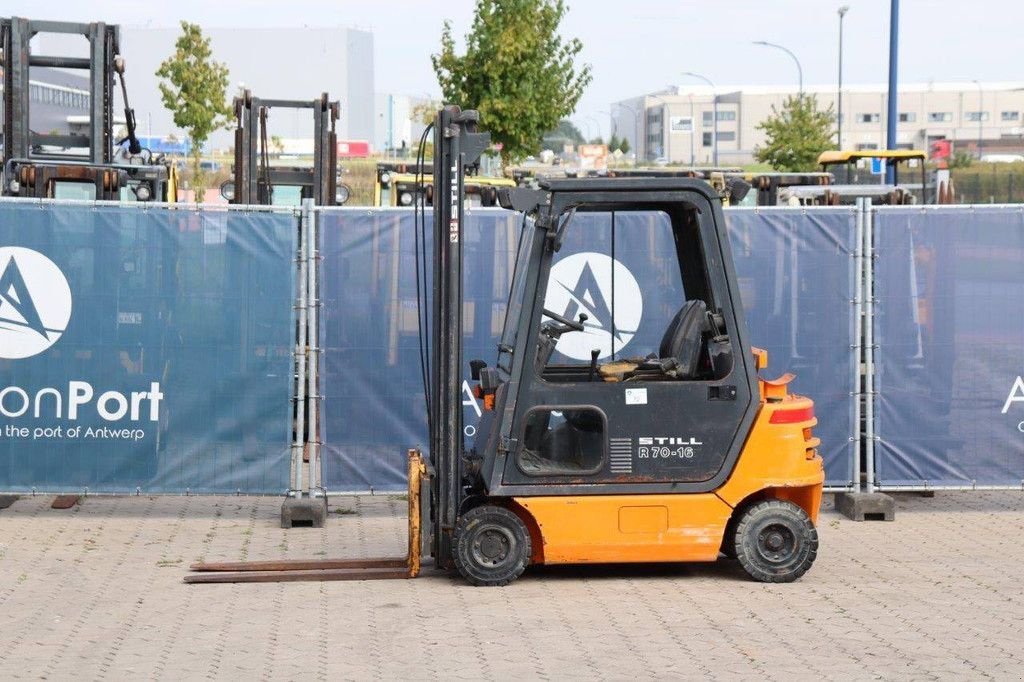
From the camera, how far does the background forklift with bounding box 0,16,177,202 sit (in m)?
16.8

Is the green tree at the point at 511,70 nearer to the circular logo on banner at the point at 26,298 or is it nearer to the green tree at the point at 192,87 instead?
the green tree at the point at 192,87

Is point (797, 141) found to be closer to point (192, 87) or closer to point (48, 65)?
point (192, 87)

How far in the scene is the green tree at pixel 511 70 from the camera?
36031 millimetres

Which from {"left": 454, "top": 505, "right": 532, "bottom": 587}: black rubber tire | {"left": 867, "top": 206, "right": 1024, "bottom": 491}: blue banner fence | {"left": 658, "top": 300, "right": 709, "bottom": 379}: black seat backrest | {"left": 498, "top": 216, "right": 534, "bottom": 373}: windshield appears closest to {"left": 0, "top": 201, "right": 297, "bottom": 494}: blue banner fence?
{"left": 498, "top": 216, "right": 534, "bottom": 373}: windshield

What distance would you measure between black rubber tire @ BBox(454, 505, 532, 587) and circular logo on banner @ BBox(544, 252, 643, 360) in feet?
7.52

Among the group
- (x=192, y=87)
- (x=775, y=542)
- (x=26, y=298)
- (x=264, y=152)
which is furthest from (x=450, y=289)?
(x=192, y=87)

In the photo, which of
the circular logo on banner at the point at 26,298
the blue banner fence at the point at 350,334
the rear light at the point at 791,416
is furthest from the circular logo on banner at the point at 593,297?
the circular logo on banner at the point at 26,298

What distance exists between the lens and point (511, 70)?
119 feet

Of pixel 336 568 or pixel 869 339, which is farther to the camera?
pixel 869 339

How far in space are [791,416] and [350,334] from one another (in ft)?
11.6

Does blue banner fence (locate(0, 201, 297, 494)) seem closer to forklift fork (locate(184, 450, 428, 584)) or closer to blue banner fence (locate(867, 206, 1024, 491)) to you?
forklift fork (locate(184, 450, 428, 584))

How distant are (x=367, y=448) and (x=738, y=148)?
117 meters

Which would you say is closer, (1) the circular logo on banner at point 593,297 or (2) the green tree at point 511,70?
(1) the circular logo on banner at point 593,297

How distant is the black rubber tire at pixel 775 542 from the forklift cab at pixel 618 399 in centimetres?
36
